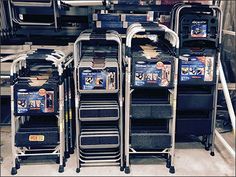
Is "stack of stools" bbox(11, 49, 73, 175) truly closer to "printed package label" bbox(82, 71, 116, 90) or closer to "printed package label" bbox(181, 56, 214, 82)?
"printed package label" bbox(82, 71, 116, 90)

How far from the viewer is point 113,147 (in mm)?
3018

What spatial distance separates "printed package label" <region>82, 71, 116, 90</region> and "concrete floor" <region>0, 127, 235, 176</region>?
740 mm

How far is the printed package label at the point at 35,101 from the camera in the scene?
2.86m

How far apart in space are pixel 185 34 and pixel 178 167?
120cm

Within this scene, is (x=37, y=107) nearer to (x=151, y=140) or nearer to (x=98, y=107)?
(x=98, y=107)

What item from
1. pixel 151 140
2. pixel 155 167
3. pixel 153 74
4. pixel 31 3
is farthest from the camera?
pixel 31 3

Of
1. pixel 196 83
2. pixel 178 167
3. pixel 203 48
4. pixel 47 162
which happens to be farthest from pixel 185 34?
pixel 47 162

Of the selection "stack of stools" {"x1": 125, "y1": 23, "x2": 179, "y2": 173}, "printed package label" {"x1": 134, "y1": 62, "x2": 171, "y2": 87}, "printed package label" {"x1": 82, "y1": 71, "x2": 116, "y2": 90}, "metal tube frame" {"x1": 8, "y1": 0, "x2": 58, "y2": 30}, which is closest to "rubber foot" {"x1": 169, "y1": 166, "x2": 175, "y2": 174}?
"stack of stools" {"x1": 125, "y1": 23, "x2": 179, "y2": 173}

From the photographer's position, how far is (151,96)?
3.10 metres

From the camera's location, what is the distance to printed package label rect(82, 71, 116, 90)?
2.87 m

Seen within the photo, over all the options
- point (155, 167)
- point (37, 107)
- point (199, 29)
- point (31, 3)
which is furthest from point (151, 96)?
point (31, 3)

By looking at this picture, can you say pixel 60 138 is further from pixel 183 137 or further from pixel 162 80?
pixel 183 137

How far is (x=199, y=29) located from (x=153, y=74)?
667mm

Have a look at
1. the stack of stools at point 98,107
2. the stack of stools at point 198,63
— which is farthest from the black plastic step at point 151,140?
the stack of stools at point 198,63
